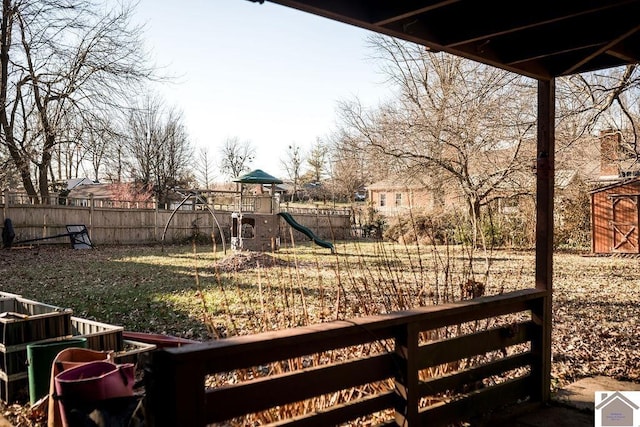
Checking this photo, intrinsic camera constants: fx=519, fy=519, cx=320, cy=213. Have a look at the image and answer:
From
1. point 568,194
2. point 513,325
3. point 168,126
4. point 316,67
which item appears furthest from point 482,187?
point 168,126

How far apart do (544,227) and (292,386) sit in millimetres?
2119

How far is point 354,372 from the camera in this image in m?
2.39

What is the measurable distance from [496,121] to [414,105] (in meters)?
3.19

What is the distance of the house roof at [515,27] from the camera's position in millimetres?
2494

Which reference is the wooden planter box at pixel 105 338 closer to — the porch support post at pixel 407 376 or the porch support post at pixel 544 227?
the porch support post at pixel 407 376

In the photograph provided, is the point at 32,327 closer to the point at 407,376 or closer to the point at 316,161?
the point at 407,376

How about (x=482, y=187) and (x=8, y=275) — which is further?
(x=482, y=187)

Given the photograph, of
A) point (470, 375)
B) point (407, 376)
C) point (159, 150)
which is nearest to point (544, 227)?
point (470, 375)

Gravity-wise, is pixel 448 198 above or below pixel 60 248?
above

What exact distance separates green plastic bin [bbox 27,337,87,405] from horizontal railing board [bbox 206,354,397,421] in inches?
88.1

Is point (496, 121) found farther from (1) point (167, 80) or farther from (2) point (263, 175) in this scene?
(1) point (167, 80)

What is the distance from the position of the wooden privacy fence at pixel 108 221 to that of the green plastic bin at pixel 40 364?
A: 10.3m

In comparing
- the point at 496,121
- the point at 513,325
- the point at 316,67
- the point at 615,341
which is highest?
the point at 316,67

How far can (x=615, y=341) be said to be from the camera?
5.34m
